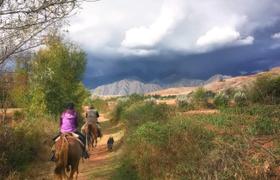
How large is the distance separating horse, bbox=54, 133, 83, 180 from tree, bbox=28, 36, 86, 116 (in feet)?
43.7

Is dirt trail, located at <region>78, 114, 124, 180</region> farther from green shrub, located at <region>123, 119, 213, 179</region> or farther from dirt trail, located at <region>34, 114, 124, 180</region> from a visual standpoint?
green shrub, located at <region>123, 119, 213, 179</region>

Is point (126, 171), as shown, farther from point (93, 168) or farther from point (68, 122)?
point (93, 168)

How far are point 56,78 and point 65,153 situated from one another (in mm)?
22791

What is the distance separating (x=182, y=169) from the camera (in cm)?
1152

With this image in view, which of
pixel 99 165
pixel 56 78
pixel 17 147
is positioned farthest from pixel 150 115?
pixel 56 78

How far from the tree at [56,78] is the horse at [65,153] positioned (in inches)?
525

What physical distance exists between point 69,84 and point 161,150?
2715cm

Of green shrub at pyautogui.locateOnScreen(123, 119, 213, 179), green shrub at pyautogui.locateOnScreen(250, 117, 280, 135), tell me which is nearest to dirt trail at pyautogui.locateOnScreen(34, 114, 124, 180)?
green shrub at pyautogui.locateOnScreen(123, 119, 213, 179)

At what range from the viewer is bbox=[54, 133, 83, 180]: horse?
1359cm

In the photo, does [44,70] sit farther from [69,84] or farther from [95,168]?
[95,168]

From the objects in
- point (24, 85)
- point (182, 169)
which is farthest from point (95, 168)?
point (24, 85)

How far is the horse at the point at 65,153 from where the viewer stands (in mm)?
13586

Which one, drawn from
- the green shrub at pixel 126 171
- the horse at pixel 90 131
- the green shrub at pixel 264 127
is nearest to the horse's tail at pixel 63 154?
the green shrub at pixel 126 171

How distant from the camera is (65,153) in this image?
13570 mm
